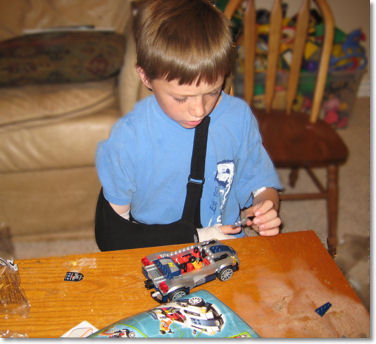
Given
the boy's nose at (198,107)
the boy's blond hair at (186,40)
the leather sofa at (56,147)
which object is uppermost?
the boy's blond hair at (186,40)

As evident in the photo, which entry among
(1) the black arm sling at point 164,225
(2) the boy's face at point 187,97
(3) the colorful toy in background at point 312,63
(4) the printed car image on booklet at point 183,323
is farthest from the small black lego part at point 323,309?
(3) the colorful toy in background at point 312,63

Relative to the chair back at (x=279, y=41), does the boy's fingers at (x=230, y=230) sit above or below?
below

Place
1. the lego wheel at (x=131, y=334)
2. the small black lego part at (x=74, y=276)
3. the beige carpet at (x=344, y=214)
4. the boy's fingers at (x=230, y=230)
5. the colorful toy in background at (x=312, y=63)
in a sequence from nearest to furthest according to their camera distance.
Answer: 1. the lego wheel at (x=131, y=334)
2. the small black lego part at (x=74, y=276)
3. the boy's fingers at (x=230, y=230)
4. the beige carpet at (x=344, y=214)
5. the colorful toy in background at (x=312, y=63)

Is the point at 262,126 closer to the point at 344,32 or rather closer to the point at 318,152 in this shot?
the point at 318,152

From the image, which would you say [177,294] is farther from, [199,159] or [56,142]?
[56,142]

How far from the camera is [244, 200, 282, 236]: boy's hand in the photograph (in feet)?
2.17

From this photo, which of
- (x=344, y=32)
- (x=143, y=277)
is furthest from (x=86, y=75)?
(x=344, y=32)

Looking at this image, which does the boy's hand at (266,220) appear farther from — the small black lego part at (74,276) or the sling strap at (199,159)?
the small black lego part at (74,276)

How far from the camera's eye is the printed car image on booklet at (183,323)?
0.49 metres

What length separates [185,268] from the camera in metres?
0.57

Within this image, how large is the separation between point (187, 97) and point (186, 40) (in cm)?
9

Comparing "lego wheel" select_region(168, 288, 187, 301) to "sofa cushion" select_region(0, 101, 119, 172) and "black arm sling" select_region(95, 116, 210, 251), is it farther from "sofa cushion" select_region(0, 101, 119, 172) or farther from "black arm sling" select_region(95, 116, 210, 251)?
"sofa cushion" select_region(0, 101, 119, 172)

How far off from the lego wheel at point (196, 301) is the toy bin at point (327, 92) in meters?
1.55

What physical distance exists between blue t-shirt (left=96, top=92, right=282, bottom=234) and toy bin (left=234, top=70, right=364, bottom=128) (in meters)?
1.21
